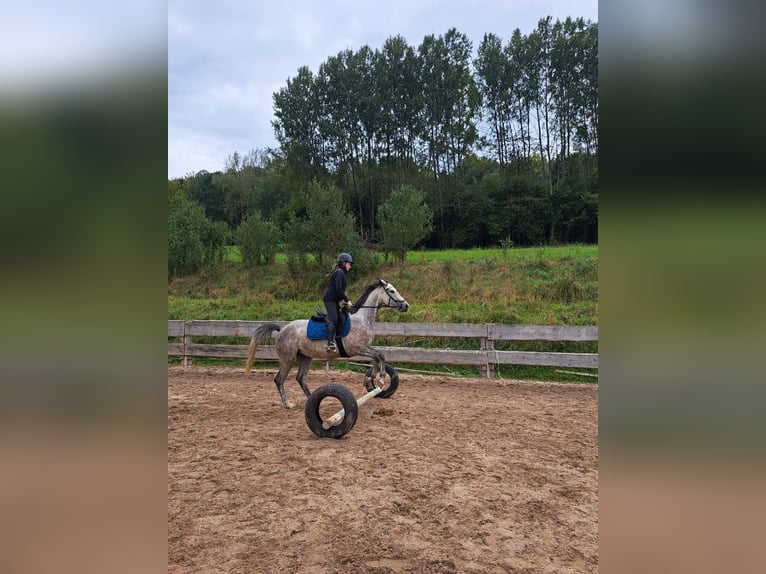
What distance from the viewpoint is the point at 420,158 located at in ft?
106

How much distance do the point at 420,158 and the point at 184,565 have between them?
31801mm

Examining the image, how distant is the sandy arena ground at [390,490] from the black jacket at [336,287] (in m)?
1.66

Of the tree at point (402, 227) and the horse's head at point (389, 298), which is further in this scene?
the tree at point (402, 227)

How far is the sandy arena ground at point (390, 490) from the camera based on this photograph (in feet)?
9.16

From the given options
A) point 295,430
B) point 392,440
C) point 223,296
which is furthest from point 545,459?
point 223,296

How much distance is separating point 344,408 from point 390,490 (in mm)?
1338

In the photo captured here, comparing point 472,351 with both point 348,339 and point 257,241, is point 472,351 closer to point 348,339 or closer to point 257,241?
point 348,339

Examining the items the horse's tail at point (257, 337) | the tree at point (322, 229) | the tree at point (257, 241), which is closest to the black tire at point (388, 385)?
the horse's tail at point (257, 337)

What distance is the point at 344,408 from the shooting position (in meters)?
4.88

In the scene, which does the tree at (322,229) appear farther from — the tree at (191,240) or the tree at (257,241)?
the tree at (191,240)

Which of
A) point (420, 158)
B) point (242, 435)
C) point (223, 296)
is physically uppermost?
point (420, 158)

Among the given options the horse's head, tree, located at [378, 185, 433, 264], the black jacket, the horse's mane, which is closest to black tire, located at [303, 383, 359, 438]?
the black jacket
